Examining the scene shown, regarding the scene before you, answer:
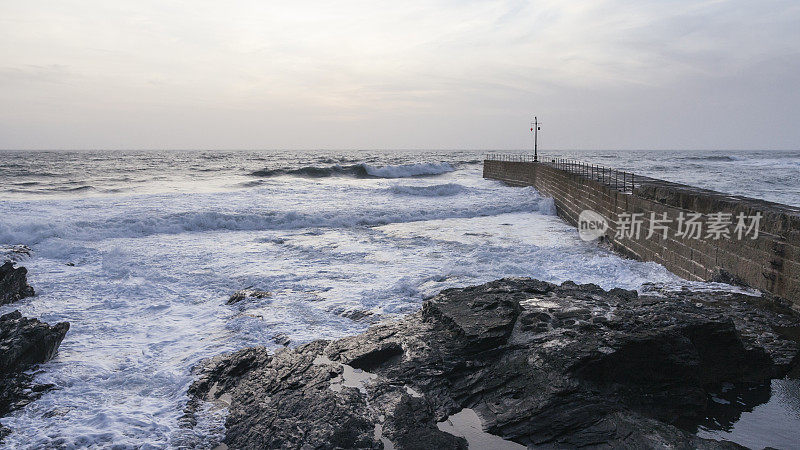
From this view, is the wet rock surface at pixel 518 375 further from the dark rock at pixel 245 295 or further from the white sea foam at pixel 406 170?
the white sea foam at pixel 406 170

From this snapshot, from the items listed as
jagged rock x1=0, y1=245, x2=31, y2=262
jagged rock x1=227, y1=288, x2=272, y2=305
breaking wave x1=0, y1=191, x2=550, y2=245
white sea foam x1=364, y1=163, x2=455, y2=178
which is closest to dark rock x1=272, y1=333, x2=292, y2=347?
jagged rock x1=227, y1=288, x2=272, y2=305

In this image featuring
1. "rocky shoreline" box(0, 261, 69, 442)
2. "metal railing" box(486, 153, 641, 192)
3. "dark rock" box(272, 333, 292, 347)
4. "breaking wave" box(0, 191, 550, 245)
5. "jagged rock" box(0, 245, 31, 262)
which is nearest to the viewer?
"rocky shoreline" box(0, 261, 69, 442)

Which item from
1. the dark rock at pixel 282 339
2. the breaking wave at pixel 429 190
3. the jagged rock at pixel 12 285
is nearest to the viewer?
the dark rock at pixel 282 339

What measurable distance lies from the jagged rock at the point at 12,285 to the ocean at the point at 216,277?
9.5 inches

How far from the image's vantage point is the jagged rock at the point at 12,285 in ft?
26.7

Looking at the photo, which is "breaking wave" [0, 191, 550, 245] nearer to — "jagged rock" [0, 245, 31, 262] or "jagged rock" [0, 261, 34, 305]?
"jagged rock" [0, 245, 31, 262]

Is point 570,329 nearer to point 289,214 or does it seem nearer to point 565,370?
point 565,370

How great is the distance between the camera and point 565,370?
14.6 ft

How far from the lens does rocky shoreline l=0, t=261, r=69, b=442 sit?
16.1ft

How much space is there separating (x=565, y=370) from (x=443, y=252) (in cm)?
778

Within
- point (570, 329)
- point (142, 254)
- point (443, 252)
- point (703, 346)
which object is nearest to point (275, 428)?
point (570, 329)

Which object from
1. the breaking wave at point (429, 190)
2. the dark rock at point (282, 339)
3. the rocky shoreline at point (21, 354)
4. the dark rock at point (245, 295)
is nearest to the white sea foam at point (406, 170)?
the breaking wave at point (429, 190)

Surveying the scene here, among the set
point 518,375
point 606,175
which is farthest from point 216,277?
point 606,175

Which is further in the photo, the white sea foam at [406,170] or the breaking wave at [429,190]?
the white sea foam at [406,170]
